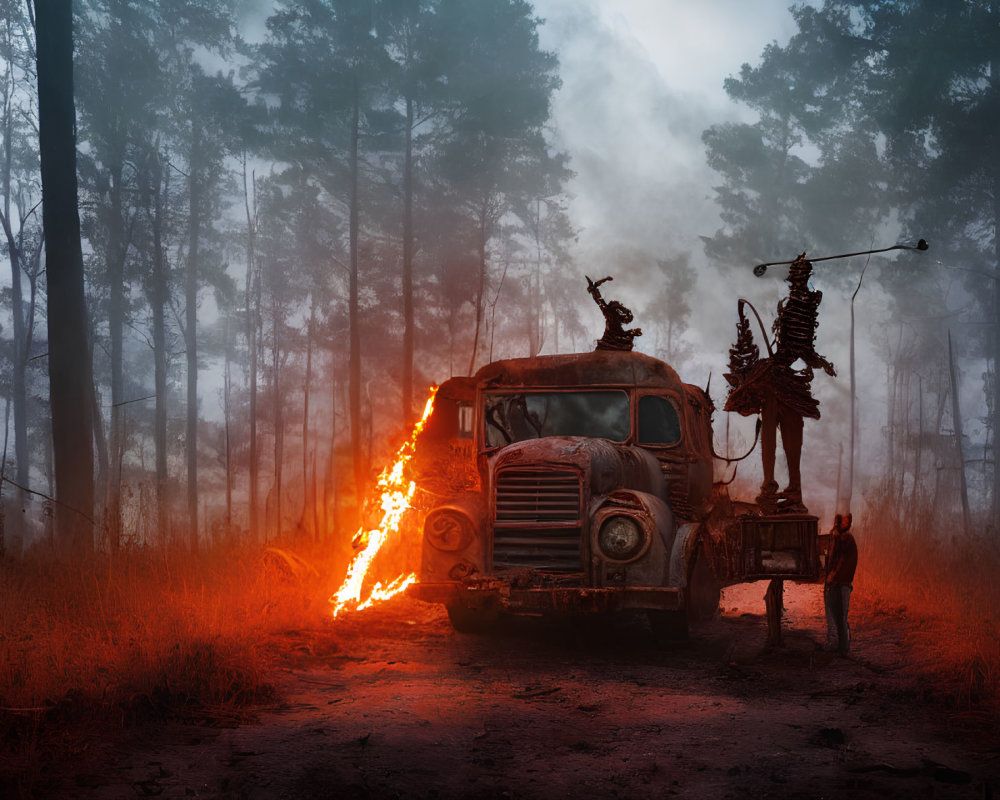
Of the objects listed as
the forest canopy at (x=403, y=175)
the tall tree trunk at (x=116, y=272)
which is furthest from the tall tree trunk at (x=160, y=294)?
the tall tree trunk at (x=116, y=272)

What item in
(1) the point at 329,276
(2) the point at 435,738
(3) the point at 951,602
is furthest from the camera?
(1) the point at 329,276

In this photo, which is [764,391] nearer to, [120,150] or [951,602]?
[951,602]

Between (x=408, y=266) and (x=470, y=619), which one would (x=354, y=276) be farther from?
(x=470, y=619)

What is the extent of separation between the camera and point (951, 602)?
30.3ft

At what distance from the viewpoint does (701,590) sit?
28.3ft

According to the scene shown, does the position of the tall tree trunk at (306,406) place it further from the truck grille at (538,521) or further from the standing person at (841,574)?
the standing person at (841,574)

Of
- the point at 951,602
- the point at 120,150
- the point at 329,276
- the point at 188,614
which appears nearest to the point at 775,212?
the point at 329,276

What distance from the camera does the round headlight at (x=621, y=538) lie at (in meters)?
8.11

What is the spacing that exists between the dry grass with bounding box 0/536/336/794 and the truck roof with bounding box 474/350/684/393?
10.7 ft

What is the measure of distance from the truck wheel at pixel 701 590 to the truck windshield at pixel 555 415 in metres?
1.66

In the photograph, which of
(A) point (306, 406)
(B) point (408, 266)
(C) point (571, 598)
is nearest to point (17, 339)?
(A) point (306, 406)

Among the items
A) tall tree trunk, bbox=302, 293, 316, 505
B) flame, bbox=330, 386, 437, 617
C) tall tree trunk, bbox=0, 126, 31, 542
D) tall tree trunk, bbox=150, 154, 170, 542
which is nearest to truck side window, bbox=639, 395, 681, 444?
flame, bbox=330, 386, 437, 617

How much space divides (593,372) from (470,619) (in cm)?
287

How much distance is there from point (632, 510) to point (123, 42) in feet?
70.3
